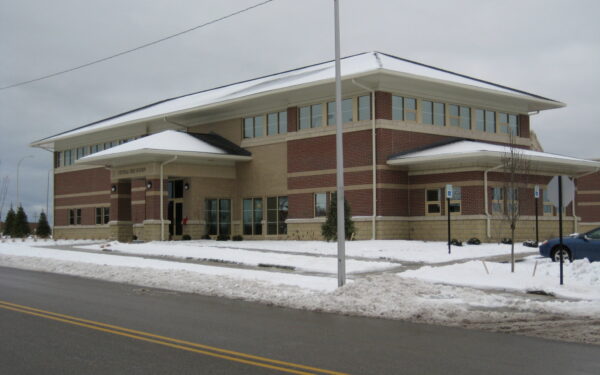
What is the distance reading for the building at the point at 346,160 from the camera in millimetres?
30500

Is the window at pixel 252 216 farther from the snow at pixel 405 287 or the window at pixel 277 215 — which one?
the snow at pixel 405 287

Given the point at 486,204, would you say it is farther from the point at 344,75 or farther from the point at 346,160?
the point at 344,75

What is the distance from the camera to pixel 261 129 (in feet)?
121

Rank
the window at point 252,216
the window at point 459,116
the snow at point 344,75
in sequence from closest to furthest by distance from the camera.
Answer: the snow at point 344,75
the window at point 459,116
the window at point 252,216

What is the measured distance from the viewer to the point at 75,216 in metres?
50.1

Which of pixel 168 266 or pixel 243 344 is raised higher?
pixel 168 266

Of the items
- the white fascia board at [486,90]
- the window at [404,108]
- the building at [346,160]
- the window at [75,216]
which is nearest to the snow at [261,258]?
the building at [346,160]

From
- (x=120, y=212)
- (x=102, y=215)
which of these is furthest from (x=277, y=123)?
(x=102, y=215)

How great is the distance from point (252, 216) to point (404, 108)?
35.9 ft

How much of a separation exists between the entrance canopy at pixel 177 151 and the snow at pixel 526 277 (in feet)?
59.5

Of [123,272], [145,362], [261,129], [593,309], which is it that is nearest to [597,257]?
[593,309]

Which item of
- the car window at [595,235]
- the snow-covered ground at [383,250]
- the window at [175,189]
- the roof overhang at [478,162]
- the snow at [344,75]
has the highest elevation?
the snow at [344,75]

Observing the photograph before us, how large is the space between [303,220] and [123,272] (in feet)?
49.0

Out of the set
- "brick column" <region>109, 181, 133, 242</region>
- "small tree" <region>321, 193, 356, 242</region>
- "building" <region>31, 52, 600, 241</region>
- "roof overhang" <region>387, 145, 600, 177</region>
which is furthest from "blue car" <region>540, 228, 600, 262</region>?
"brick column" <region>109, 181, 133, 242</region>
